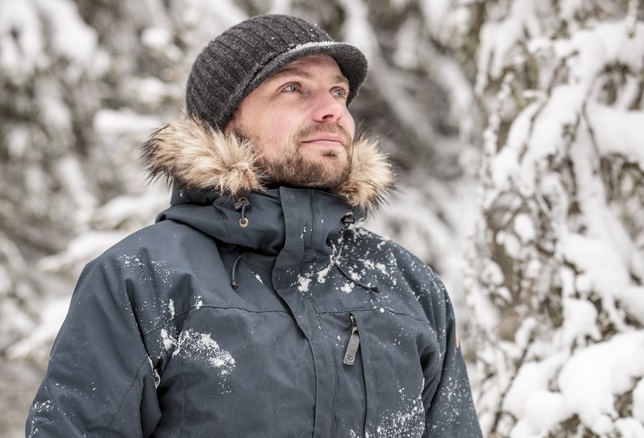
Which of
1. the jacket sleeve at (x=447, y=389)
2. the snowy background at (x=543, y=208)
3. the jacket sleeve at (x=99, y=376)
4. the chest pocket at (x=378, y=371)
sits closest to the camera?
the jacket sleeve at (x=99, y=376)

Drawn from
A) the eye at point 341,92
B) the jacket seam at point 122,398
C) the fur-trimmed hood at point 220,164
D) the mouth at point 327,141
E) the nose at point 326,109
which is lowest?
the jacket seam at point 122,398

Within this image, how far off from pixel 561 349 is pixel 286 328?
1.34 m

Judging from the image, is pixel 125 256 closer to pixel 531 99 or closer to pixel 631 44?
pixel 531 99

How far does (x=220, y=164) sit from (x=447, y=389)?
3.34 ft

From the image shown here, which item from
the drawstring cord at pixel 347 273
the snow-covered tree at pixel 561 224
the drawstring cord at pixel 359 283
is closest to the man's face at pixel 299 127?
the drawstring cord at pixel 347 273

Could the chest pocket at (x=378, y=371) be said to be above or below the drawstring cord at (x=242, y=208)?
below

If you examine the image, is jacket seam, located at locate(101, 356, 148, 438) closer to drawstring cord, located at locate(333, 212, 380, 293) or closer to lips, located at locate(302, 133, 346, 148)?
drawstring cord, located at locate(333, 212, 380, 293)

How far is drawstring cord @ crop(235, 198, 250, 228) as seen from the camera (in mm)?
2031

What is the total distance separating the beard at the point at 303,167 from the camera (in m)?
2.19

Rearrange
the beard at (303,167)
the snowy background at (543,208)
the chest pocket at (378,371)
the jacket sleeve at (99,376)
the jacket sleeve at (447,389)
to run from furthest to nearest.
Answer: the snowy background at (543,208)
the jacket sleeve at (447,389)
the beard at (303,167)
the chest pocket at (378,371)
the jacket sleeve at (99,376)

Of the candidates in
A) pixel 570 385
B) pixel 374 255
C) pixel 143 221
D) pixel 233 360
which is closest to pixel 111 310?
pixel 233 360

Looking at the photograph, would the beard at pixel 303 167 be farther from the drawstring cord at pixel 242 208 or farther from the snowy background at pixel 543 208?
the snowy background at pixel 543 208

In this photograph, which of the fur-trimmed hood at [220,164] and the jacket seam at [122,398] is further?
the fur-trimmed hood at [220,164]

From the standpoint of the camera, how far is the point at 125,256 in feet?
6.44
